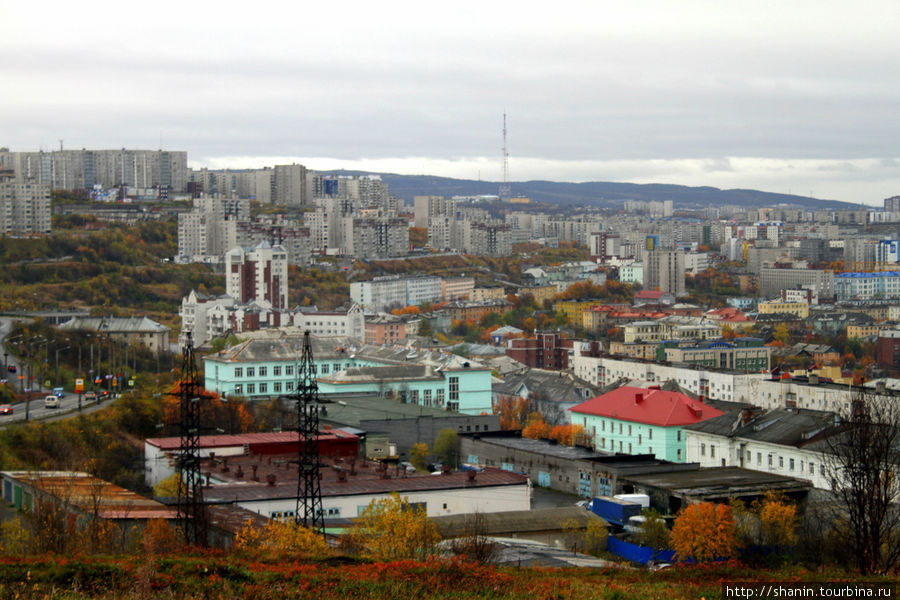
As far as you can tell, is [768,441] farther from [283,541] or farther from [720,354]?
[720,354]

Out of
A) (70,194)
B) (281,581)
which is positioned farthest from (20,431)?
(70,194)

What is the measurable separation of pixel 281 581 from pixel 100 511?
18.0 ft

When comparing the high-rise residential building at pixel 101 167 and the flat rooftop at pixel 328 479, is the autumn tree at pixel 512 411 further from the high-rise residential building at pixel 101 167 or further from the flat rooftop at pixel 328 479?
the high-rise residential building at pixel 101 167

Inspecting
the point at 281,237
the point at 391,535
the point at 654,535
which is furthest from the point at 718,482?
the point at 281,237

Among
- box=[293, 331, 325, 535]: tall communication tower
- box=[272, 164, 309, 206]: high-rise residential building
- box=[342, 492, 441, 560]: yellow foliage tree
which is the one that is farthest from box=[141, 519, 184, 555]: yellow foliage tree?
box=[272, 164, 309, 206]: high-rise residential building

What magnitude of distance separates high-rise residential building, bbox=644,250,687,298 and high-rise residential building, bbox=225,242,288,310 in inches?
1077

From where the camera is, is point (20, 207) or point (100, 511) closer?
point (100, 511)

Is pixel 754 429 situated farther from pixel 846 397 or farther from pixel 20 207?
pixel 20 207

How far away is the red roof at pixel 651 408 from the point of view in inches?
915

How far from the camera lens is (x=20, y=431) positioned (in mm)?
18953

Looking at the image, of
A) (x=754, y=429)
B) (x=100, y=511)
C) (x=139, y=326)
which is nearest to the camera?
(x=100, y=511)

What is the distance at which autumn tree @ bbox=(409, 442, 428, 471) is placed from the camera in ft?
67.5

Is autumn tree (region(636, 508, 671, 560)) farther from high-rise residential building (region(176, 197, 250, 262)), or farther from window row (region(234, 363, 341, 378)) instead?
high-rise residential building (region(176, 197, 250, 262))

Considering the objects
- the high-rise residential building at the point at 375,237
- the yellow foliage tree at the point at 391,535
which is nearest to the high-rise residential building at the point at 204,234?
the high-rise residential building at the point at 375,237
